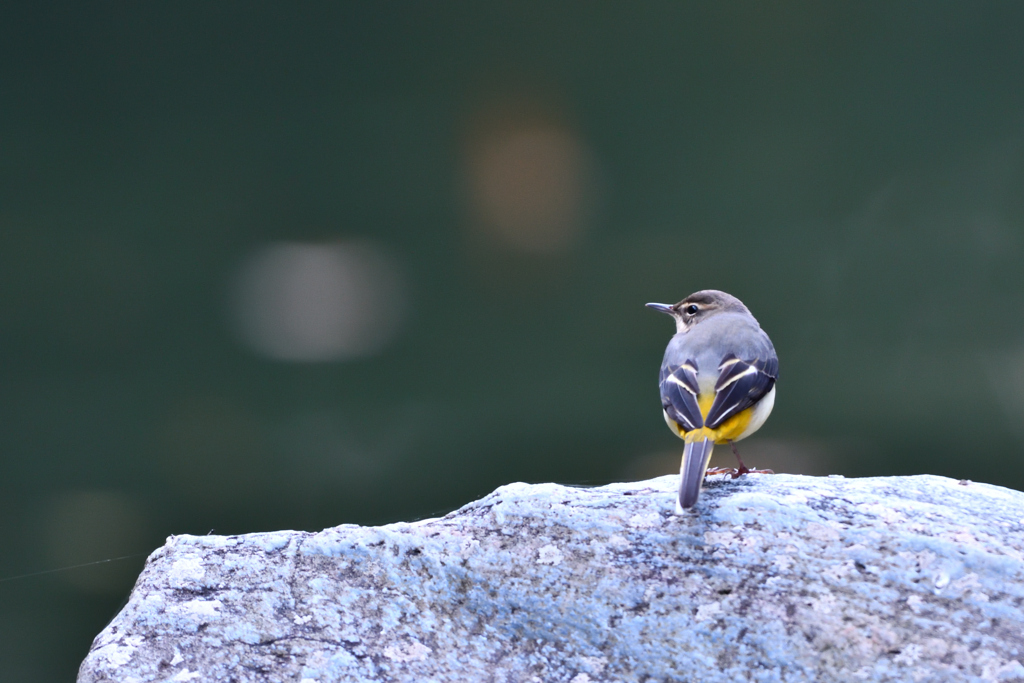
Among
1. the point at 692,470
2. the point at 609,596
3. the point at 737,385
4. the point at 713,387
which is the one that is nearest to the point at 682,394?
the point at 713,387

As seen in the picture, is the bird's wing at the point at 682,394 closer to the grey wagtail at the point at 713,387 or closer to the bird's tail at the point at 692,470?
the grey wagtail at the point at 713,387

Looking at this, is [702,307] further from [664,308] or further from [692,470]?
[692,470]

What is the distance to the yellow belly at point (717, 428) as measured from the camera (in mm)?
3363

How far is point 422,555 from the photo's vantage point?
10.9ft

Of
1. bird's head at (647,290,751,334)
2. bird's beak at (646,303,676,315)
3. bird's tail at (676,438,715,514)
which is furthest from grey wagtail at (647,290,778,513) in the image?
bird's beak at (646,303,676,315)

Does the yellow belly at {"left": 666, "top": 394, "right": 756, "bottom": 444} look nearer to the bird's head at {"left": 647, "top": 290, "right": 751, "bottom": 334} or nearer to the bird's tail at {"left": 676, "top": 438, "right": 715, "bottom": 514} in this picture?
the bird's tail at {"left": 676, "top": 438, "right": 715, "bottom": 514}

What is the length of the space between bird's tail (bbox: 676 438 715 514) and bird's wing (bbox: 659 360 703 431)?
119mm

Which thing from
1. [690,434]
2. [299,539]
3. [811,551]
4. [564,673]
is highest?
[690,434]

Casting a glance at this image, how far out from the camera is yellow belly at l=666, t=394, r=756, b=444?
3.36 m

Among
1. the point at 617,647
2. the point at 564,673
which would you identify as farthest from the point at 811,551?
the point at 564,673

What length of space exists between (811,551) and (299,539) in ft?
7.24

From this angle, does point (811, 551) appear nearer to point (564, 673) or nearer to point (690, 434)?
point (690, 434)

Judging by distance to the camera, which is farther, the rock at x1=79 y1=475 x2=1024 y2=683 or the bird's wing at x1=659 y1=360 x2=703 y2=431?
the bird's wing at x1=659 y1=360 x2=703 y2=431

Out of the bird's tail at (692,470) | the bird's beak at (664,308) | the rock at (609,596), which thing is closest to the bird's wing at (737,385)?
the bird's tail at (692,470)
